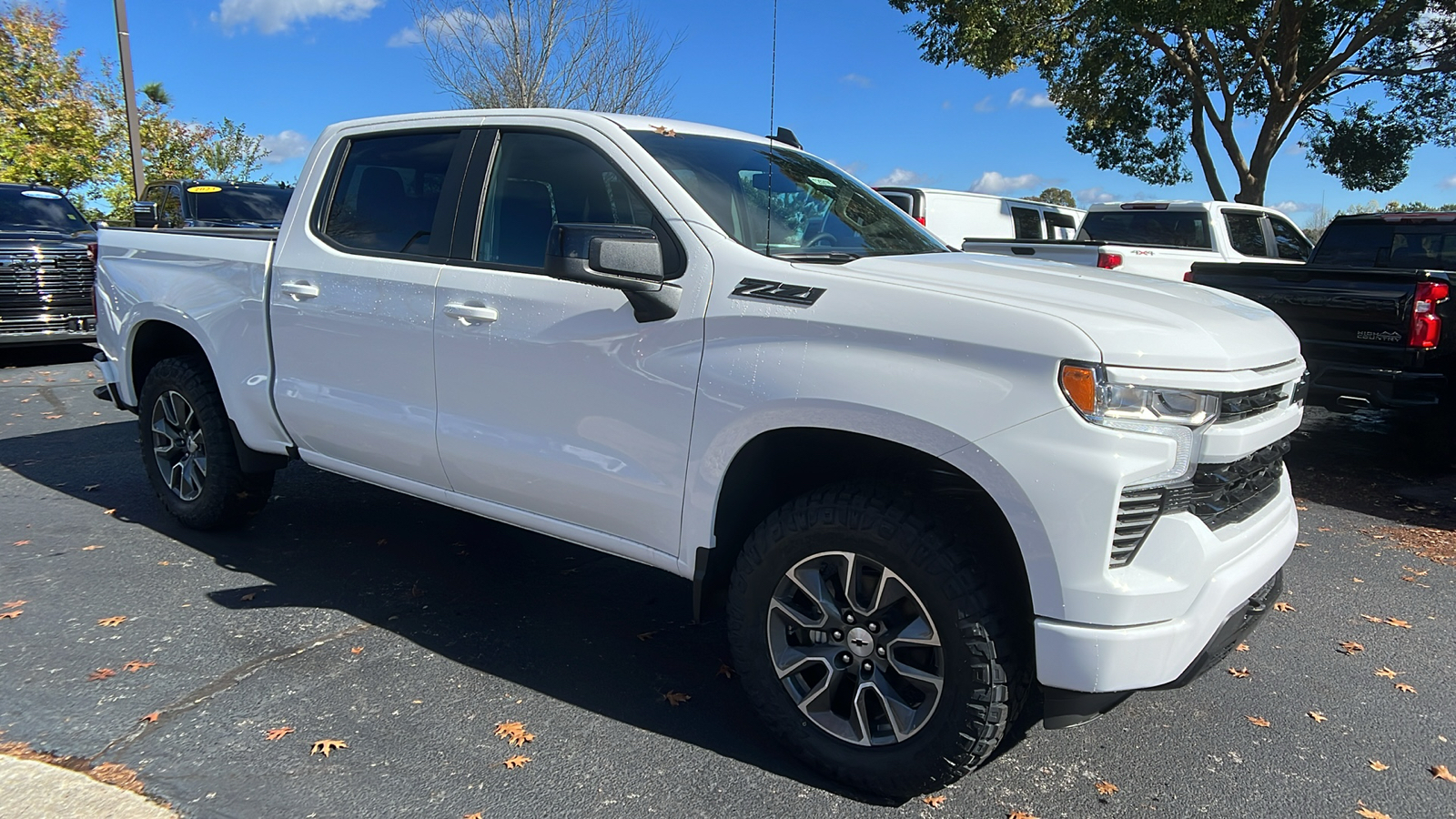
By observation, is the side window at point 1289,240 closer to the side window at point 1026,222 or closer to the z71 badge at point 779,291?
the side window at point 1026,222

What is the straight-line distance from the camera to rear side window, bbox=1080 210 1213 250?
1071 centimetres

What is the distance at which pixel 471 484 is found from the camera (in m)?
3.68

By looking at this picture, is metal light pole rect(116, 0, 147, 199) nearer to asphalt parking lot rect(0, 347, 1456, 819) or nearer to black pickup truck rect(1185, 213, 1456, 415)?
asphalt parking lot rect(0, 347, 1456, 819)

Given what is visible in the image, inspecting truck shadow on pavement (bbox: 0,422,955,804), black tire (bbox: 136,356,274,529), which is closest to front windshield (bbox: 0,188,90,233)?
truck shadow on pavement (bbox: 0,422,955,804)

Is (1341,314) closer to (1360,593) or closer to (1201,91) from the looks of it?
(1360,593)

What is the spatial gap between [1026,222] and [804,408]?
15.3 metres

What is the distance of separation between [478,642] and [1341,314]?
549cm

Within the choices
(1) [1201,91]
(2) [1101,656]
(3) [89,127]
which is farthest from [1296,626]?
(3) [89,127]

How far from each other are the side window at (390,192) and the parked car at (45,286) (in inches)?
288

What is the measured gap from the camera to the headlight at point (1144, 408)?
2402mm

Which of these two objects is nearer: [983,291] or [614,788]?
[983,291]

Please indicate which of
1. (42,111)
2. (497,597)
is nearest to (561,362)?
(497,597)

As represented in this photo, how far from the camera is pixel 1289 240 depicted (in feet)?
38.1

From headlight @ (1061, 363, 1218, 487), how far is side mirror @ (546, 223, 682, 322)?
123 centimetres
